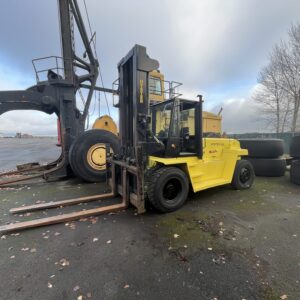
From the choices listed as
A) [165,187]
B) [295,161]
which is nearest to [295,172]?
[295,161]

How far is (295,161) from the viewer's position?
7.00 m

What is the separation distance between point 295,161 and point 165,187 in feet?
17.0

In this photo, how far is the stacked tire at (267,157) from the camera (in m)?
7.61

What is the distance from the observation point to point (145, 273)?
259 cm

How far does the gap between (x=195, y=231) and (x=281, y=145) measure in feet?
19.4

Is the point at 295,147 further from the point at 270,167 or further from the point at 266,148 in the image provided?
the point at 270,167

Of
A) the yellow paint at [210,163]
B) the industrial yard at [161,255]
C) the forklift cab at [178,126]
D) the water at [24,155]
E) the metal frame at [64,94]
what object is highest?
the metal frame at [64,94]

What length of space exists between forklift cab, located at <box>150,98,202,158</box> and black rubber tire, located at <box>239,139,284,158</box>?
151 inches

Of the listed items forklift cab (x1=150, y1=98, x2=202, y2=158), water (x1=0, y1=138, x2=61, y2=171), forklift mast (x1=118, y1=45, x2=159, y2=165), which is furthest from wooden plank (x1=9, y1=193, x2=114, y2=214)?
water (x1=0, y1=138, x2=61, y2=171)

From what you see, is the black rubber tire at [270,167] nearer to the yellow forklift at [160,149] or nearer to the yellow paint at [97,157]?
the yellow forklift at [160,149]

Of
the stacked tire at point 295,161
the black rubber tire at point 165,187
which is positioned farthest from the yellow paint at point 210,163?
the stacked tire at point 295,161

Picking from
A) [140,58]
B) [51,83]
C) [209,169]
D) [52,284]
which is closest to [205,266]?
[52,284]

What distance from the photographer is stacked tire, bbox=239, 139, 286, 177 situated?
25.0ft

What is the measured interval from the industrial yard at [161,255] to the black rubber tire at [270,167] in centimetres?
317
